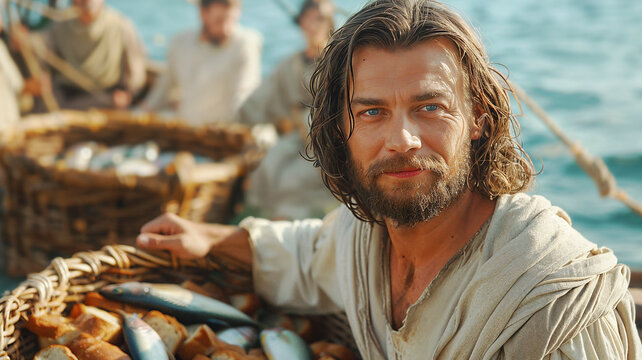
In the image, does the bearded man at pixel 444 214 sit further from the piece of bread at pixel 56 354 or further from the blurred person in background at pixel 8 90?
the blurred person in background at pixel 8 90

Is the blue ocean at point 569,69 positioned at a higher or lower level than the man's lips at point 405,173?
lower

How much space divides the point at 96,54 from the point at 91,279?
5.19 m

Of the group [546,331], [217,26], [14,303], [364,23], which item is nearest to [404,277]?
[546,331]

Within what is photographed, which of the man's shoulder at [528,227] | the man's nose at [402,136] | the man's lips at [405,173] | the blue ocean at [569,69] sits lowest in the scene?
the blue ocean at [569,69]

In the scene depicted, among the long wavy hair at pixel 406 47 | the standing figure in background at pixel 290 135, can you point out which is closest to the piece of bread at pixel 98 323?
the long wavy hair at pixel 406 47

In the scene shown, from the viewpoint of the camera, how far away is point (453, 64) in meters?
1.80

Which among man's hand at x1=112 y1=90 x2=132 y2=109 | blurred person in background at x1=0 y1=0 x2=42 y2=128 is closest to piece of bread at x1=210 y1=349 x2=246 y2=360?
blurred person in background at x1=0 y1=0 x2=42 y2=128

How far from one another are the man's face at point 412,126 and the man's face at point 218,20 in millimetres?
4367

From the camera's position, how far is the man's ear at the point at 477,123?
1901 mm

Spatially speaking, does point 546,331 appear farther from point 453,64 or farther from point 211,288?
point 211,288

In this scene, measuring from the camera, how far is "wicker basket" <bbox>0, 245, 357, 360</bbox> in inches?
79.0

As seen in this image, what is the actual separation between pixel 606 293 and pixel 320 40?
4157 millimetres

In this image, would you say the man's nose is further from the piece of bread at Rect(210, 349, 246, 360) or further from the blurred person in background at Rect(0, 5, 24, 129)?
the blurred person in background at Rect(0, 5, 24, 129)

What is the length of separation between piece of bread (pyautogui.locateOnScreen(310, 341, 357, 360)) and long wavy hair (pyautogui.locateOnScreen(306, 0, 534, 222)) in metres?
0.49
